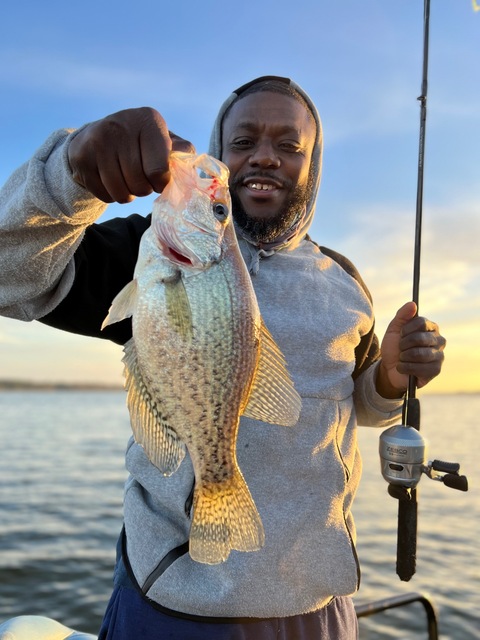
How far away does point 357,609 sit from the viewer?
375cm

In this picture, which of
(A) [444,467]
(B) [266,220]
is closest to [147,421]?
(B) [266,220]

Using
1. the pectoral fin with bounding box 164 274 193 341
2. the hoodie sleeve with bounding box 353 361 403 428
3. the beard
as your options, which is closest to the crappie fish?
the pectoral fin with bounding box 164 274 193 341

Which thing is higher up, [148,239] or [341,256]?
[341,256]

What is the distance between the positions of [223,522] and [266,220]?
5.60 ft

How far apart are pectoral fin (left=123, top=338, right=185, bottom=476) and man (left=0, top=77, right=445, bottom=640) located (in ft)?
1.73

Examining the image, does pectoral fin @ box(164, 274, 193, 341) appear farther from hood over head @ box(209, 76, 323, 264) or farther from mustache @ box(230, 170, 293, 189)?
mustache @ box(230, 170, 293, 189)

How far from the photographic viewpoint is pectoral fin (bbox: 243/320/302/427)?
210 centimetres

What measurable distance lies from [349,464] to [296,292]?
0.93 metres

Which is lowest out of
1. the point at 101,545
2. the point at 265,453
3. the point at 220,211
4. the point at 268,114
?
the point at 101,545

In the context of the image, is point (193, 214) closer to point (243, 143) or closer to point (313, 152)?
point (243, 143)

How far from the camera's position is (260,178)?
10.3ft

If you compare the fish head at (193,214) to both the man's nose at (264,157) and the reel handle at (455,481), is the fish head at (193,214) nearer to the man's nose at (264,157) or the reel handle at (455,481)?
the man's nose at (264,157)

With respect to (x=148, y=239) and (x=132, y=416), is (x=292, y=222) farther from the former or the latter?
(x=132, y=416)

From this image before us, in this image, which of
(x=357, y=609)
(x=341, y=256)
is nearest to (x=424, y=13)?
(x=341, y=256)
